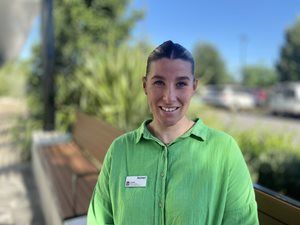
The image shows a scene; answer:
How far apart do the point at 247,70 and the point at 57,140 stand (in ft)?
186

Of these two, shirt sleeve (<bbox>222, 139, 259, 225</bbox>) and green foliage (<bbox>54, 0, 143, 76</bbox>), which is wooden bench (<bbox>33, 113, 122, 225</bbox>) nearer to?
shirt sleeve (<bbox>222, 139, 259, 225</bbox>)

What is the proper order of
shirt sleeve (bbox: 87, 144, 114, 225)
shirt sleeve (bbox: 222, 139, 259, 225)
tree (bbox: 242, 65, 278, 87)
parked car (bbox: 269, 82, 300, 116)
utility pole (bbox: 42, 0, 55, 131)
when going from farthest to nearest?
1. tree (bbox: 242, 65, 278, 87)
2. parked car (bbox: 269, 82, 300, 116)
3. utility pole (bbox: 42, 0, 55, 131)
4. shirt sleeve (bbox: 87, 144, 114, 225)
5. shirt sleeve (bbox: 222, 139, 259, 225)

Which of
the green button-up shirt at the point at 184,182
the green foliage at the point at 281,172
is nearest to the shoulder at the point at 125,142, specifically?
the green button-up shirt at the point at 184,182

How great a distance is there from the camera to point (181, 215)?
142cm

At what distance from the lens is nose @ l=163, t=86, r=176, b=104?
1.44 metres

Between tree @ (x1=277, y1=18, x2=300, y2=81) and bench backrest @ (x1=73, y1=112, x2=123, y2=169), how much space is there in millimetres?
37724

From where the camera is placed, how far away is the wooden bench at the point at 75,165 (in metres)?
Result: 3.51

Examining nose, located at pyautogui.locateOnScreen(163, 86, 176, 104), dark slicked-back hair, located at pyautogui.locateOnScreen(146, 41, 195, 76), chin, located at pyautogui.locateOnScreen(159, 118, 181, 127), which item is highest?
dark slicked-back hair, located at pyautogui.locateOnScreen(146, 41, 195, 76)

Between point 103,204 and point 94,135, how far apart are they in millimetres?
3266

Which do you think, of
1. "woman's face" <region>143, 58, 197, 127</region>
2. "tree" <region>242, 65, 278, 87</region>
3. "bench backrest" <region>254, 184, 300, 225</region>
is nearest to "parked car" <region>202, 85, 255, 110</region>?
"tree" <region>242, 65, 278, 87</region>

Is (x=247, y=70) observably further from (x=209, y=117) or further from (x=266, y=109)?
(x=209, y=117)

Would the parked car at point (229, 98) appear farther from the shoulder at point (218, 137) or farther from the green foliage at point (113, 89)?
the shoulder at point (218, 137)

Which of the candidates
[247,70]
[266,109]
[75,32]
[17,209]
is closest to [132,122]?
[17,209]

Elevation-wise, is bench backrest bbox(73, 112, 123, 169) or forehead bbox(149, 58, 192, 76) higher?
forehead bbox(149, 58, 192, 76)
